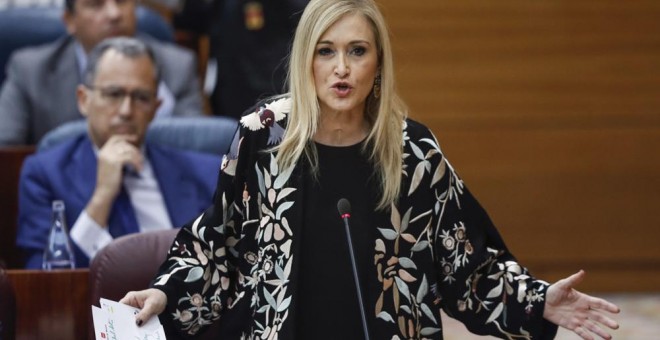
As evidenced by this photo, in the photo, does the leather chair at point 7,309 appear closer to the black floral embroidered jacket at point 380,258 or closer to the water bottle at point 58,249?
→ the black floral embroidered jacket at point 380,258

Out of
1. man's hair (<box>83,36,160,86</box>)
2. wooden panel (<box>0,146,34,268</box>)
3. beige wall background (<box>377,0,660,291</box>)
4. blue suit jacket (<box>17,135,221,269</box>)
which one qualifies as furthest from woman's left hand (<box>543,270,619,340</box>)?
A: beige wall background (<box>377,0,660,291</box>)

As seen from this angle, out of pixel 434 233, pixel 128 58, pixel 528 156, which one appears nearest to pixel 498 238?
pixel 434 233

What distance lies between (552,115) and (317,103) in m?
2.81

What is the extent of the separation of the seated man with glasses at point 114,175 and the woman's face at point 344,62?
1.36 metres

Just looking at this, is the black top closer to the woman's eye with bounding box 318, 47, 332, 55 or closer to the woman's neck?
the woman's neck

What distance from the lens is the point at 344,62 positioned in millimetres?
2494

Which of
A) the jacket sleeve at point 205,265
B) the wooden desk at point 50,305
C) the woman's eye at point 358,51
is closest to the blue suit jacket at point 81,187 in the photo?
the wooden desk at point 50,305

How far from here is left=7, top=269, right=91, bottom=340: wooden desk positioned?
312 centimetres

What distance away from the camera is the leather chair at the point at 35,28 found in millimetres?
5496

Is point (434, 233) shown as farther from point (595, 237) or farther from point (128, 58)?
point (595, 237)

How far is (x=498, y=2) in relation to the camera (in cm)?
520

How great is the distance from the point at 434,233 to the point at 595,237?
2.81m

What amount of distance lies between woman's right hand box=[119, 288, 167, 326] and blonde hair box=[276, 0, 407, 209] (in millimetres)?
347

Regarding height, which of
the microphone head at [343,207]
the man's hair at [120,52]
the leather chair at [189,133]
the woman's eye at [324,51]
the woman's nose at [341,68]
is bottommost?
the microphone head at [343,207]
